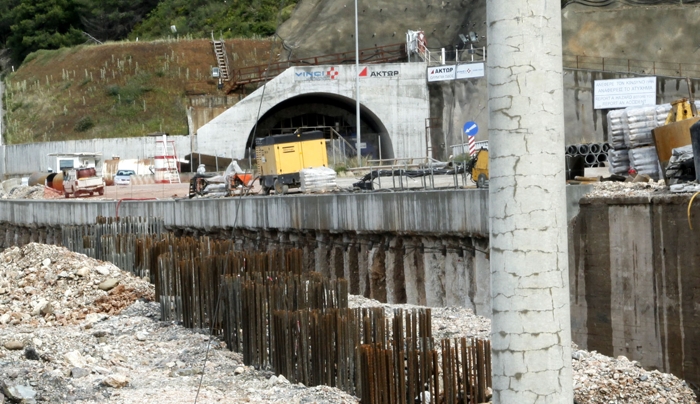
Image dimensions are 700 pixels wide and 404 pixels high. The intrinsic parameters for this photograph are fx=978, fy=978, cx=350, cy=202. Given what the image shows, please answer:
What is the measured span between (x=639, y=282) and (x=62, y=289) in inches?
470

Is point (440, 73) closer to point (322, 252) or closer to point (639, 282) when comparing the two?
point (322, 252)

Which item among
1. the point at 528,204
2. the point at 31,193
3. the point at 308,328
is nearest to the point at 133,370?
the point at 308,328

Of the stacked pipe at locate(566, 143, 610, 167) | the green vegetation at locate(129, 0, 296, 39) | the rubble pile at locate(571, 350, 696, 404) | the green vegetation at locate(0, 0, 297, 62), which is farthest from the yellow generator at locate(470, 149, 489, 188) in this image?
the green vegetation at locate(0, 0, 297, 62)

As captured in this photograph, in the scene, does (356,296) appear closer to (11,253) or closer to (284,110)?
(11,253)

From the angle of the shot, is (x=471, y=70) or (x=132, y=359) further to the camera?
(x=471, y=70)

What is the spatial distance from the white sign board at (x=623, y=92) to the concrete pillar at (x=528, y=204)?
40978 millimetres

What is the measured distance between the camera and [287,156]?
3250cm

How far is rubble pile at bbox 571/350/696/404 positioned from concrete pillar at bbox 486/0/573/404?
691 cm

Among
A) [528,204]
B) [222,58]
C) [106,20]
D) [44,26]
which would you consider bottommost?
[528,204]

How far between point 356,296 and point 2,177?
45.9m

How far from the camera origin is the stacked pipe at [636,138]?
20.8 m

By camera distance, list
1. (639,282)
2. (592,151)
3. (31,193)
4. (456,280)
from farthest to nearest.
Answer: (31,193) < (592,151) < (456,280) < (639,282)

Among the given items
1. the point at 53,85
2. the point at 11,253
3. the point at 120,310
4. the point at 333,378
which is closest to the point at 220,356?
the point at 333,378

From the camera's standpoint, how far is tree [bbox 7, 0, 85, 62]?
8888 centimetres
